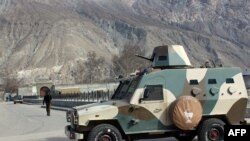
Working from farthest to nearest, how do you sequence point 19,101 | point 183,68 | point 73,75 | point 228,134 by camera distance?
point 73,75, point 19,101, point 183,68, point 228,134

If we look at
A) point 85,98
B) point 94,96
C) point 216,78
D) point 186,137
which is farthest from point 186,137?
point 85,98

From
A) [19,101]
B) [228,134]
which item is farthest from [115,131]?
[19,101]

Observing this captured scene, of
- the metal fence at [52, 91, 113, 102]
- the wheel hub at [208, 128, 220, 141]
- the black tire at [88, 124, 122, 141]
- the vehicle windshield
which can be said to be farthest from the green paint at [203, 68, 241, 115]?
the metal fence at [52, 91, 113, 102]

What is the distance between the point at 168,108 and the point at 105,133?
1.75 meters

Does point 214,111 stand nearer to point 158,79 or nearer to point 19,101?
point 158,79

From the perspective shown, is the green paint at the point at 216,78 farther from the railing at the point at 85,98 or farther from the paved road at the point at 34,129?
the railing at the point at 85,98

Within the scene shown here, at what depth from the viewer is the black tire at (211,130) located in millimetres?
13312

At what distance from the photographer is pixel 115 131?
42.3 ft

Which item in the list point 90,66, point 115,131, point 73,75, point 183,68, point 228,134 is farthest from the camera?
point 73,75

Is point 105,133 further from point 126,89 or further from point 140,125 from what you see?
point 126,89

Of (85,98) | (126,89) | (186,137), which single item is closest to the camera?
(126,89)

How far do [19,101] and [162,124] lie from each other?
86.0 m

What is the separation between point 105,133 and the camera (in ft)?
42.3

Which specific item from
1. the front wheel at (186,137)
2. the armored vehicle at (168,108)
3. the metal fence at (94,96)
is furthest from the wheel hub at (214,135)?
the metal fence at (94,96)
